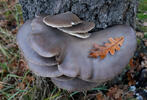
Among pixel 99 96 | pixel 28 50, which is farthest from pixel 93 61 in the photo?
pixel 99 96

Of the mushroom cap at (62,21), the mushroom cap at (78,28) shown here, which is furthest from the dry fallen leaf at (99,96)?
the mushroom cap at (62,21)

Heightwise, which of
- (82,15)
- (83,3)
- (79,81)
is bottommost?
(79,81)

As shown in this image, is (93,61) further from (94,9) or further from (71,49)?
(94,9)

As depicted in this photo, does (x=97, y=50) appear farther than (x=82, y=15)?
No

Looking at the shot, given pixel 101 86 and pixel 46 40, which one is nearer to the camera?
pixel 46 40

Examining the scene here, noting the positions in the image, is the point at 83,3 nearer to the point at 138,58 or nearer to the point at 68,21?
the point at 68,21

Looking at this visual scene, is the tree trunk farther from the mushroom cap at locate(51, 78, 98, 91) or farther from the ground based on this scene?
the ground

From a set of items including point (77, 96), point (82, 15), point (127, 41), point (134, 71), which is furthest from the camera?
point (134, 71)

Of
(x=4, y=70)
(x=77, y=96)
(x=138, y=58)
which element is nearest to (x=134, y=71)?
(x=138, y=58)
